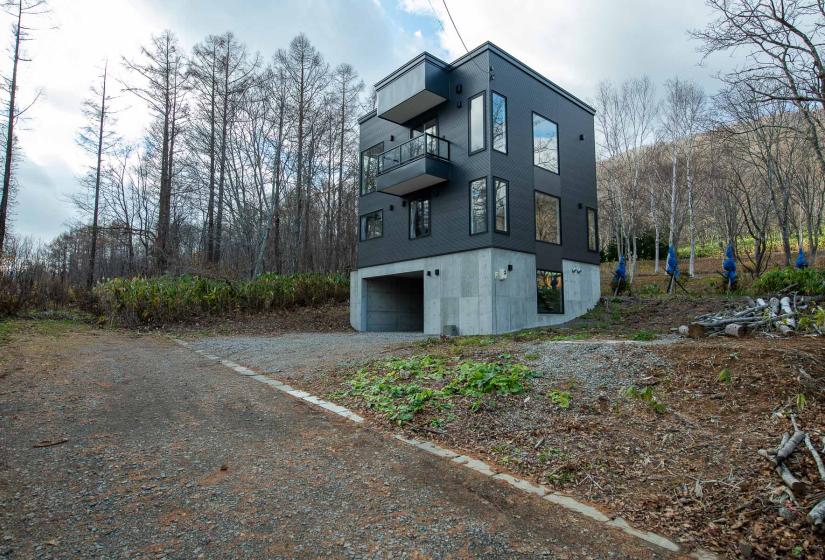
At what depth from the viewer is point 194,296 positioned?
1391 cm

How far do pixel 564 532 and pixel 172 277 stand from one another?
1611cm

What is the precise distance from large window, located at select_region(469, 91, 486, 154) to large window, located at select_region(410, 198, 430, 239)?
2297 mm

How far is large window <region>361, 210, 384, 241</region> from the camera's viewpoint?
15641 millimetres

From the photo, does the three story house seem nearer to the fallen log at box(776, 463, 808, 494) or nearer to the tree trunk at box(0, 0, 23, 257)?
the fallen log at box(776, 463, 808, 494)

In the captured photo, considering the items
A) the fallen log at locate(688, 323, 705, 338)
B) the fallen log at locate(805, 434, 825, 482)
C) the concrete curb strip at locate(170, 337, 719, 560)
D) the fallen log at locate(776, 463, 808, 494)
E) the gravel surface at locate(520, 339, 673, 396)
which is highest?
the fallen log at locate(688, 323, 705, 338)

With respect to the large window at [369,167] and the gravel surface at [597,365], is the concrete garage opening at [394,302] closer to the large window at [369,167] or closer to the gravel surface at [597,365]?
the large window at [369,167]

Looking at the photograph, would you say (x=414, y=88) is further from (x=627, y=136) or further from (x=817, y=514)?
(x=627, y=136)

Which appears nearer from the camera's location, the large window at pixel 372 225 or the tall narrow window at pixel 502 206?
the tall narrow window at pixel 502 206

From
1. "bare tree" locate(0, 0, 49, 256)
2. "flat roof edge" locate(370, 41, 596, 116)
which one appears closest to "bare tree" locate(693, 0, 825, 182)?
"flat roof edge" locate(370, 41, 596, 116)

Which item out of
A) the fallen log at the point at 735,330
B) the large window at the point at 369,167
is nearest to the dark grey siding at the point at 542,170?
the large window at the point at 369,167

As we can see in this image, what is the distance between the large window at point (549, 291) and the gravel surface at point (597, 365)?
22.9 ft

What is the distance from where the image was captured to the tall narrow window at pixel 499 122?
41.3ft

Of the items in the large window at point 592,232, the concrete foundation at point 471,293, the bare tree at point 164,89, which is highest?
the bare tree at point 164,89

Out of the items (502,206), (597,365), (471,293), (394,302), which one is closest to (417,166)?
(502,206)
